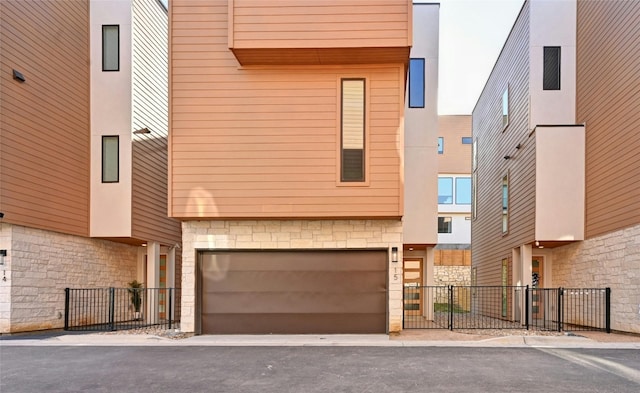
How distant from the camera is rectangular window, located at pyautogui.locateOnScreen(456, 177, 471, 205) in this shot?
1407 inches

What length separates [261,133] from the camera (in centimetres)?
1132

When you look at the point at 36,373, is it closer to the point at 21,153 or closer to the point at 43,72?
the point at 21,153

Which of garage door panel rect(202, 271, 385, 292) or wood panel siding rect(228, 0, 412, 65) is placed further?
garage door panel rect(202, 271, 385, 292)

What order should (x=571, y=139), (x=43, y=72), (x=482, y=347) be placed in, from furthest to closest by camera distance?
(x=571, y=139), (x=43, y=72), (x=482, y=347)

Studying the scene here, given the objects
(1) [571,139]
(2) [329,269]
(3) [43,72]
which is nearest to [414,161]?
(1) [571,139]

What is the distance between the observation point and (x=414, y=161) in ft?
52.6

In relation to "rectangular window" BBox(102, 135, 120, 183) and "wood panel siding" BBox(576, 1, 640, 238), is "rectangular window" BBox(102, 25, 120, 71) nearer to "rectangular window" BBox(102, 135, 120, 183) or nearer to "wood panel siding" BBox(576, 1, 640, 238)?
"rectangular window" BBox(102, 135, 120, 183)

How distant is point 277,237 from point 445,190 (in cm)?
2624

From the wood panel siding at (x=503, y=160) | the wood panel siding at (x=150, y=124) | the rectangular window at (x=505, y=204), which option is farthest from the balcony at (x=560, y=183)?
the wood panel siding at (x=150, y=124)

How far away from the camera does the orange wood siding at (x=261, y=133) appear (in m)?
11.2

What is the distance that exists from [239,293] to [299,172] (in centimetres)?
324

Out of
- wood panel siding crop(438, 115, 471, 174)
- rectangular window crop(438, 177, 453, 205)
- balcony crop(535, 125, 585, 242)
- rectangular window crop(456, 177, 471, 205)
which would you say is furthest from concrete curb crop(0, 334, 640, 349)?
wood panel siding crop(438, 115, 471, 174)

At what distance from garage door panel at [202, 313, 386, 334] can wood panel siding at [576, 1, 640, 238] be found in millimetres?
6555

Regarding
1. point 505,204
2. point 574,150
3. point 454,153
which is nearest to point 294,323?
point 574,150
